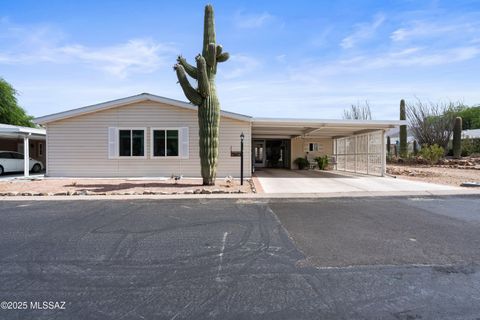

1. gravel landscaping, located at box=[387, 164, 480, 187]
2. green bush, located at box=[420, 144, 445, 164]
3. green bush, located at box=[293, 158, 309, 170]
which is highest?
green bush, located at box=[420, 144, 445, 164]

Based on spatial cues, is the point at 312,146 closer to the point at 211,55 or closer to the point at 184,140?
the point at 184,140

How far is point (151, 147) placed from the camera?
51.5 feet

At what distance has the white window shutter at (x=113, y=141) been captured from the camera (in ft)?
51.1

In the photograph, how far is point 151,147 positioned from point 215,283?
41.1 ft

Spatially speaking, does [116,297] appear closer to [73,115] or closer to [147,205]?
[147,205]

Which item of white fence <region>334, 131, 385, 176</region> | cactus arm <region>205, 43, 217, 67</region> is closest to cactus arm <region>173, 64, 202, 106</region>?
cactus arm <region>205, 43, 217, 67</region>

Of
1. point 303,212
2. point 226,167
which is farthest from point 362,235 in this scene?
point 226,167

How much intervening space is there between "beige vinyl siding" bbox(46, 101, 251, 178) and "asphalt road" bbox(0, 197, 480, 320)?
25.6 ft

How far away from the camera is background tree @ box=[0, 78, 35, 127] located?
31.9 meters

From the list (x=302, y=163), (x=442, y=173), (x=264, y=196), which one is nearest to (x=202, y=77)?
(x=264, y=196)

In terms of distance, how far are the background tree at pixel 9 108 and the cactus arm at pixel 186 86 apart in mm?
25873

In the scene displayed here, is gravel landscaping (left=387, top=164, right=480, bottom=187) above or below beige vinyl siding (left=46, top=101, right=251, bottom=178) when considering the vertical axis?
below

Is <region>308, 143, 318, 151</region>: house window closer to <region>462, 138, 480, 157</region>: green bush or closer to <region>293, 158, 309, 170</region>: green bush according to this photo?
<region>293, 158, 309, 170</region>: green bush

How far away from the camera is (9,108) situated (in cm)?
3238
